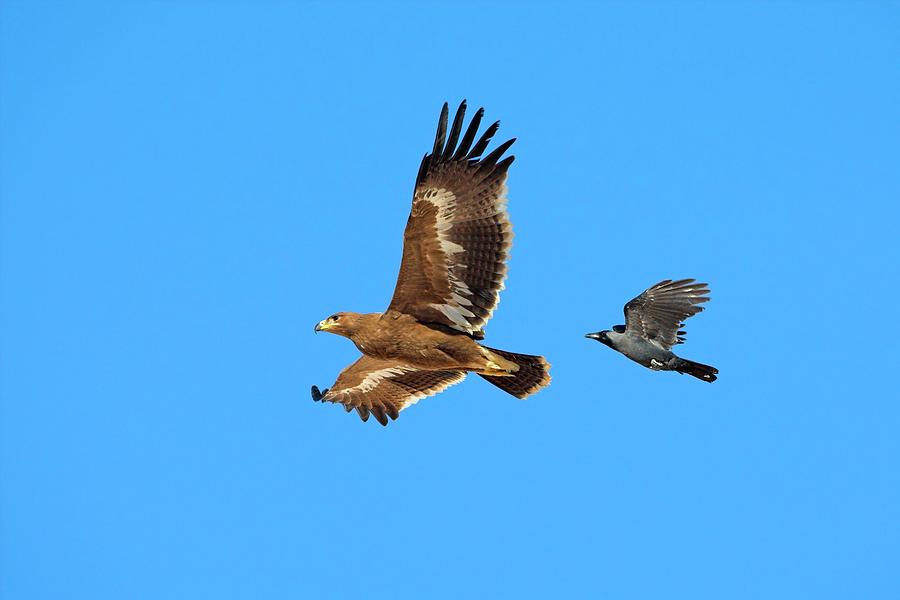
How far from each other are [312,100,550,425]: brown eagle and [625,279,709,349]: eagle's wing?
127 centimetres

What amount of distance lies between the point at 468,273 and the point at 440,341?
851 mm

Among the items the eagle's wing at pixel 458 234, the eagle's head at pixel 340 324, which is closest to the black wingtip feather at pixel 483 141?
the eagle's wing at pixel 458 234

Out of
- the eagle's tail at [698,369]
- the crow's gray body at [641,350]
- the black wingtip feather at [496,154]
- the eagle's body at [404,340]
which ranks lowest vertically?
the eagle's body at [404,340]

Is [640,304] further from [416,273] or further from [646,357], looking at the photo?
[416,273]

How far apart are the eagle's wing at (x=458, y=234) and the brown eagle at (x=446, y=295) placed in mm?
11

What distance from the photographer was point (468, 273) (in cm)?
1458

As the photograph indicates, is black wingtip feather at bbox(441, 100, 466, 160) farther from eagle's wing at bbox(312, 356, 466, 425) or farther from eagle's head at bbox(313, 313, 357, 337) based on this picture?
eagle's wing at bbox(312, 356, 466, 425)

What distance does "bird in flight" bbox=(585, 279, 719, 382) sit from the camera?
1523 centimetres

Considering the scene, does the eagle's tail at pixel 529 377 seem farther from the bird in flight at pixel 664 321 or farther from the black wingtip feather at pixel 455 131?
the black wingtip feather at pixel 455 131

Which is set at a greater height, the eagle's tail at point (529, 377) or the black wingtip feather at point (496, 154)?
the black wingtip feather at point (496, 154)

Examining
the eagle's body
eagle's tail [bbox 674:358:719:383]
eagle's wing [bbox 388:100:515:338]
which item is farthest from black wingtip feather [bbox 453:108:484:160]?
eagle's tail [bbox 674:358:719:383]

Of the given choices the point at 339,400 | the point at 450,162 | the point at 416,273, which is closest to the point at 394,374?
the point at 339,400

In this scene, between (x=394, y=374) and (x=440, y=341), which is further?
(x=394, y=374)

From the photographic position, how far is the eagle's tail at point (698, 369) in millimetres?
15219
